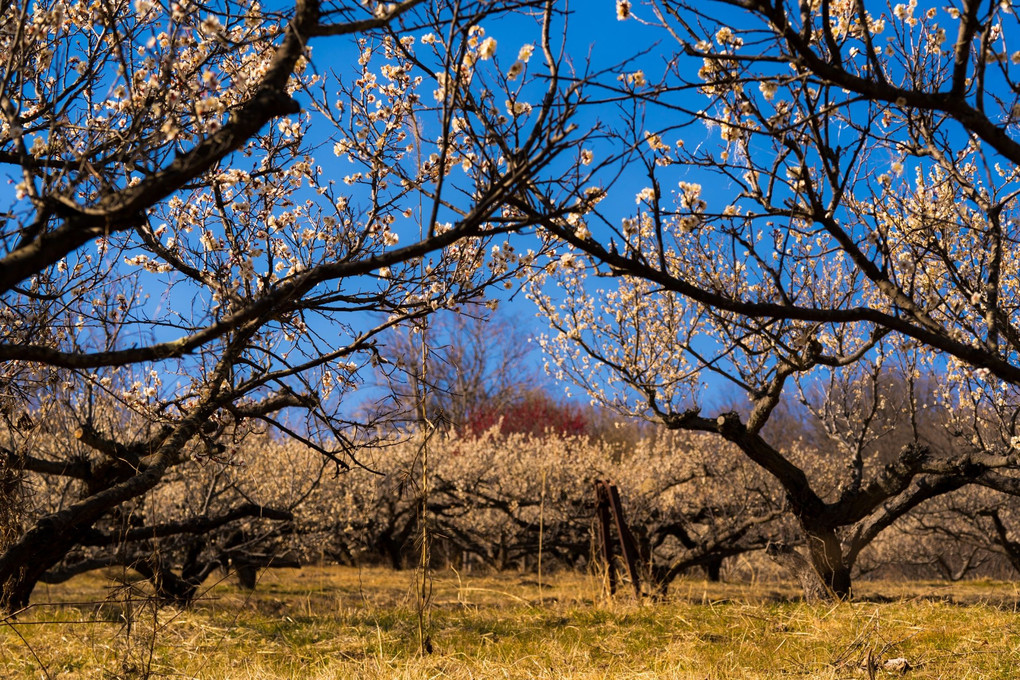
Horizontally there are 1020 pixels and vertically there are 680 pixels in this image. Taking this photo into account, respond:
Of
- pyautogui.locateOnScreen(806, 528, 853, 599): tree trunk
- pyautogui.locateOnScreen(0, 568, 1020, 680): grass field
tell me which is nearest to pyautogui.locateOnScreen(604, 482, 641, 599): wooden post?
pyautogui.locateOnScreen(0, 568, 1020, 680): grass field

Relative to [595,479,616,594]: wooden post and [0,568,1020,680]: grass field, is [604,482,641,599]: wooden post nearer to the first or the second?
[595,479,616,594]: wooden post

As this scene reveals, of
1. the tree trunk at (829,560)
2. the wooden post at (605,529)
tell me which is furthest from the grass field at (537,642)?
the tree trunk at (829,560)

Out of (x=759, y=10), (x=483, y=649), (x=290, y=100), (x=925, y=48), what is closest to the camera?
(x=290, y=100)

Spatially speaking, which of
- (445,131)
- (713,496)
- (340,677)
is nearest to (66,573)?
(340,677)

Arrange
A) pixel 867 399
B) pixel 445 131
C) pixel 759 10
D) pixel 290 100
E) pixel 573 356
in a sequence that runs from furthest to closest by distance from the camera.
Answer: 1. pixel 867 399
2. pixel 573 356
3. pixel 759 10
4. pixel 445 131
5. pixel 290 100

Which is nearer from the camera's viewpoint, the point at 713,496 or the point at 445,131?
the point at 445,131

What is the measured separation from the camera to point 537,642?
5480mm

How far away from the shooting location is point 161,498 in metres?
13.9

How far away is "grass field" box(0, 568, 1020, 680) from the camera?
4504 mm

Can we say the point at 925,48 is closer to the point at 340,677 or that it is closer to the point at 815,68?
the point at 815,68

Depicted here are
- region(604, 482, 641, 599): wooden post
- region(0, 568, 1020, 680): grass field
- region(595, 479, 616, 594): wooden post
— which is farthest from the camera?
region(595, 479, 616, 594): wooden post

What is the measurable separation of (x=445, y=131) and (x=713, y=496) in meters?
12.9

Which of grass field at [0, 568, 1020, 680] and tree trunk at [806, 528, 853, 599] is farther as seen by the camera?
tree trunk at [806, 528, 853, 599]

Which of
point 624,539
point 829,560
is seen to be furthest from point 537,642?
point 829,560
